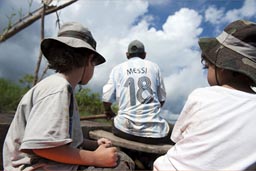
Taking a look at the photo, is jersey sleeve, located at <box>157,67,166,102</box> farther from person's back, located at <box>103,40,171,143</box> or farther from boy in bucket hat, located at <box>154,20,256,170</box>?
boy in bucket hat, located at <box>154,20,256,170</box>

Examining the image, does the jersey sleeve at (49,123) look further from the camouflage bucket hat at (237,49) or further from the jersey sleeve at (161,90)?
the jersey sleeve at (161,90)

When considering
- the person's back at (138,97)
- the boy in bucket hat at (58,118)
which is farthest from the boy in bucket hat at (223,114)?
the person's back at (138,97)

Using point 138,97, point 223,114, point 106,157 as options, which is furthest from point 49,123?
point 138,97

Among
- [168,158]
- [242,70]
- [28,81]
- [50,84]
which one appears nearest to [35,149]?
[50,84]

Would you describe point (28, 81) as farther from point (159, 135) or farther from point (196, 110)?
point (196, 110)

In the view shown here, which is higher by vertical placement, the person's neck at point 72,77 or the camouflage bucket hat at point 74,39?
the camouflage bucket hat at point 74,39

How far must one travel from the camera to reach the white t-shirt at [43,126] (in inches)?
48.1

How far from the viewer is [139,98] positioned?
380cm

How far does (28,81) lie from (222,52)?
4.58m

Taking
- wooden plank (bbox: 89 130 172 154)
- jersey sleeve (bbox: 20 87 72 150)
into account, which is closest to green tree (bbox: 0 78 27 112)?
wooden plank (bbox: 89 130 172 154)

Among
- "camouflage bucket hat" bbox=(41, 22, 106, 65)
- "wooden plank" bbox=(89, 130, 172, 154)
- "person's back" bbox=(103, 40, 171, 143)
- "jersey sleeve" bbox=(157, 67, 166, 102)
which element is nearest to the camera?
"camouflage bucket hat" bbox=(41, 22, 106, 65)

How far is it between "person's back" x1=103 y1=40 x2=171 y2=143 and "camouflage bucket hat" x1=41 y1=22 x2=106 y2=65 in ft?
7.14

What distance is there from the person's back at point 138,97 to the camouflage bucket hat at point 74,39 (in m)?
2.18

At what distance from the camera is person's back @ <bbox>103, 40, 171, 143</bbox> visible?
372 centimetres
